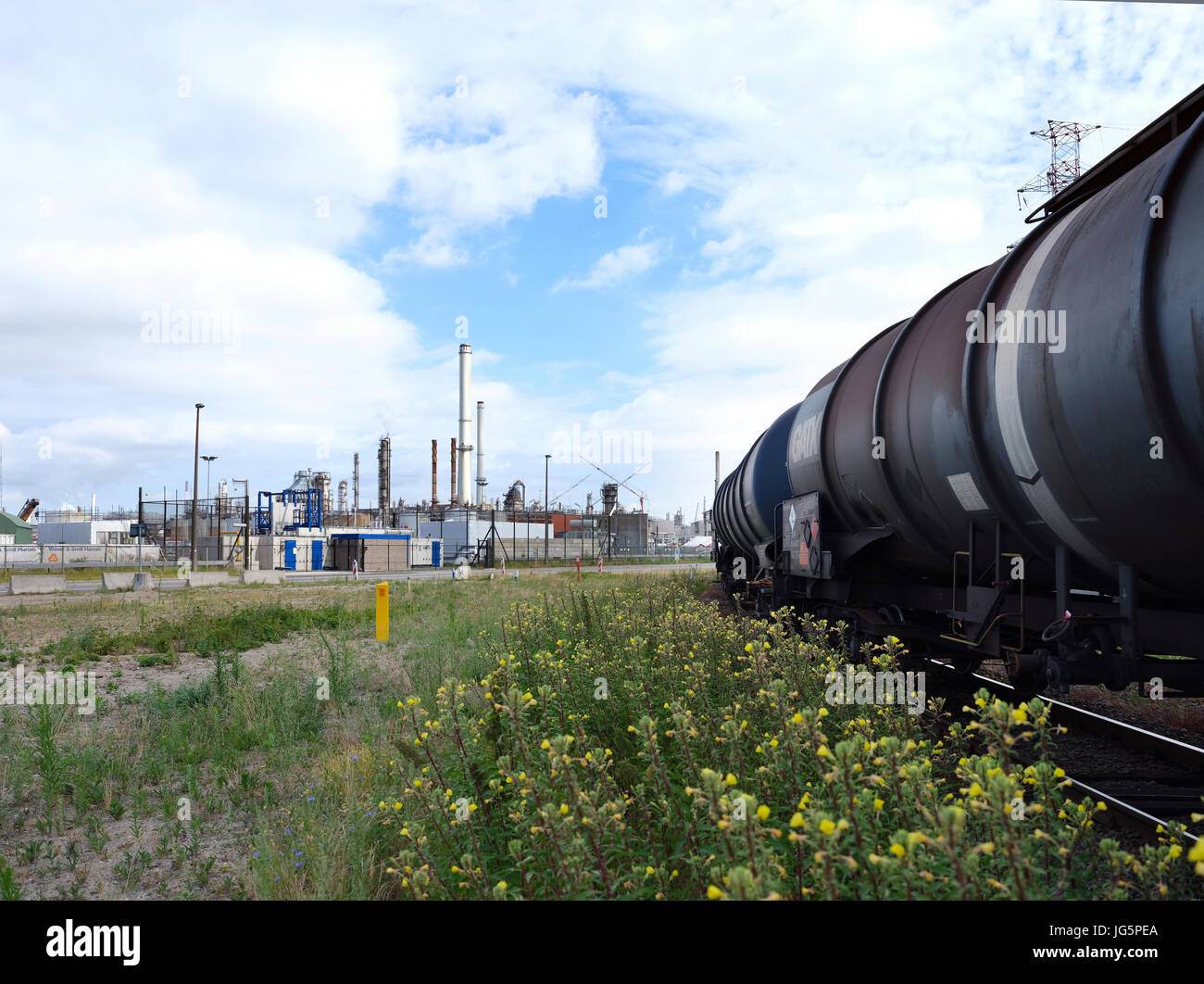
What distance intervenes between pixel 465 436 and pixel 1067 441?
2724 inches

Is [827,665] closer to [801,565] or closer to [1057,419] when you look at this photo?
[1057,419]

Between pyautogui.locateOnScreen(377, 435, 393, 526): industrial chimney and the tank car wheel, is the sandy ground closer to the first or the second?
the tank car wheel

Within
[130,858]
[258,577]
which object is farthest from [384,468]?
[130,858]

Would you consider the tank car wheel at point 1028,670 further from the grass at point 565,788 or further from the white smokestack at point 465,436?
the white smokestack at point 465,436

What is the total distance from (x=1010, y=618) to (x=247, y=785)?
5985mm

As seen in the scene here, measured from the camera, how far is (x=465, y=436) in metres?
71.2

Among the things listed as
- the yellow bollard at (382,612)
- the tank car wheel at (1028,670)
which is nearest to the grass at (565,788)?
the tank car wheel at (1028,670)

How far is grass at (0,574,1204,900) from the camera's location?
2.31m

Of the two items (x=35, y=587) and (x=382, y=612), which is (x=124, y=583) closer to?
(x=35, y=587)

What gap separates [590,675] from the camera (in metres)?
5.91

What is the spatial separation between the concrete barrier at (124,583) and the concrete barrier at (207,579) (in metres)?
1.60

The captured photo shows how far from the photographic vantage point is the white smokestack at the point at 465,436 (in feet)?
227
